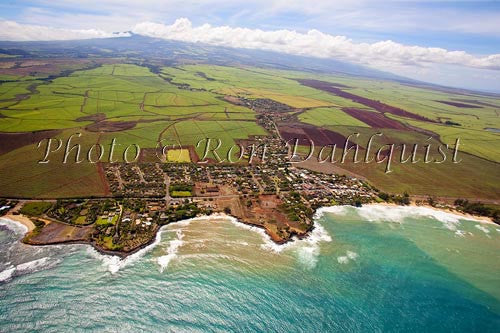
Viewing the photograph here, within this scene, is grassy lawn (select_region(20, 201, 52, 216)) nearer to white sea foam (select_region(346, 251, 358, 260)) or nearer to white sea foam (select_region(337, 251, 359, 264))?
white sea foam (select_region(337, 251, 359, 264))

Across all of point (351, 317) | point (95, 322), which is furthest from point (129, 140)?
point (351, 317)

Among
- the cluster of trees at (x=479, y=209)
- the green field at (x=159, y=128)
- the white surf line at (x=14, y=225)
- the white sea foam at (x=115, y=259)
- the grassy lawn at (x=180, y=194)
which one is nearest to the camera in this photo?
the white sea foam at (x=115, y=259)

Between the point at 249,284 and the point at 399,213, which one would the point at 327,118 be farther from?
the point at 249,284

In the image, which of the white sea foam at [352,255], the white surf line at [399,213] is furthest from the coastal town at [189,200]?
the white sea foam at [352,255]

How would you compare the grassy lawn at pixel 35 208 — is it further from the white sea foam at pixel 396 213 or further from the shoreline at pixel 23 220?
the white sea foam at pixel 396 213

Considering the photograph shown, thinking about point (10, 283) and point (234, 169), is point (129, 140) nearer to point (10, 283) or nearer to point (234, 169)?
point (234, 169)

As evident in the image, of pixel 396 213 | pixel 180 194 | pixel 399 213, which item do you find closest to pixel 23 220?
pixel 180 194
